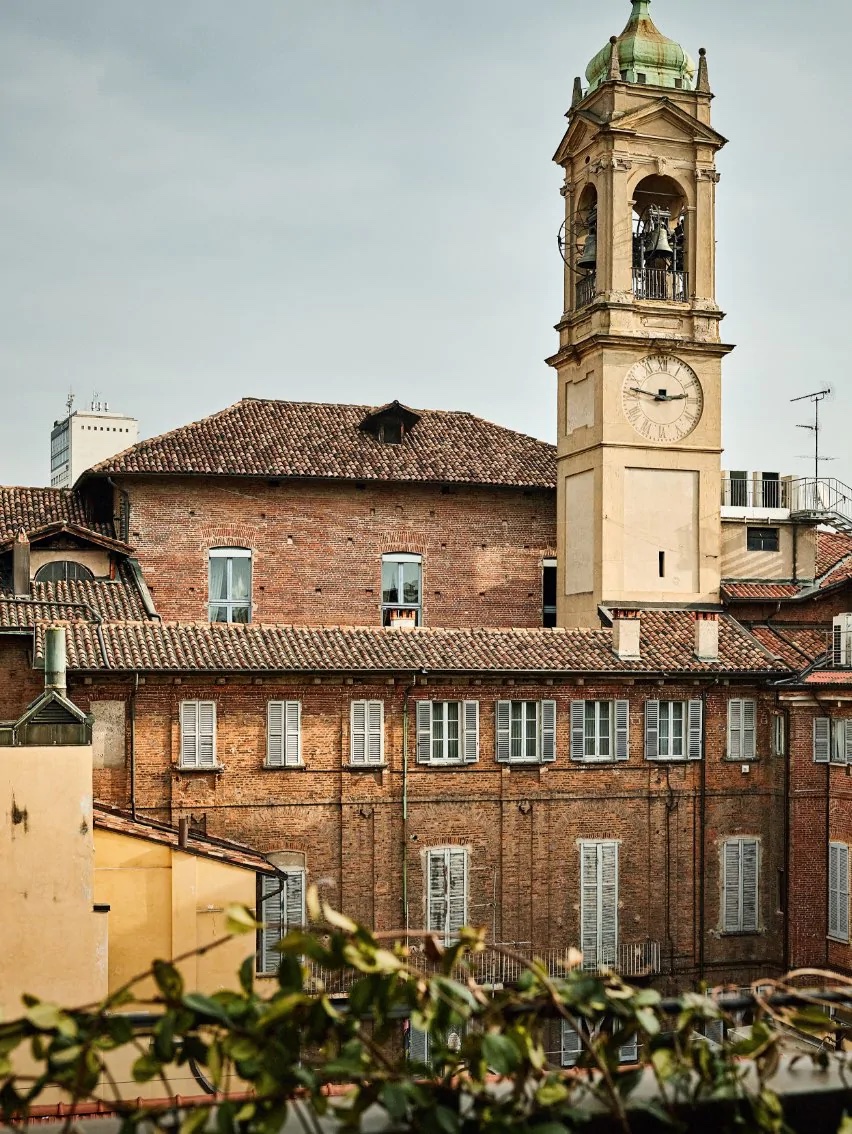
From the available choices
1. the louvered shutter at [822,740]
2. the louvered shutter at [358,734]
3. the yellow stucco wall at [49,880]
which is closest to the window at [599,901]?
the louvered shutter at [822,740]

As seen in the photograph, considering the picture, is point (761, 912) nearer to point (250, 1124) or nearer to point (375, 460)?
point (375, 460)

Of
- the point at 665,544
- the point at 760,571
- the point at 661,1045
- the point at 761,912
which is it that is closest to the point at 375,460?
the point at 665,544

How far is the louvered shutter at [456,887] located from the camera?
28.1m

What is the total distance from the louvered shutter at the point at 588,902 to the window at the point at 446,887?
2634mm

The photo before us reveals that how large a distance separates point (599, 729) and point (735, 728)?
3.31m

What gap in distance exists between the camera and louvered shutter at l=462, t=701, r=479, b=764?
28.6m

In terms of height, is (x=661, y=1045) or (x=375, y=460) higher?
(x=375, y=460)

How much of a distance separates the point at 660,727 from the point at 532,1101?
26788 millimetres

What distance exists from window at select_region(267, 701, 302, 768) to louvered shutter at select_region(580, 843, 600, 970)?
6.65m

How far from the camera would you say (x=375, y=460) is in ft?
117

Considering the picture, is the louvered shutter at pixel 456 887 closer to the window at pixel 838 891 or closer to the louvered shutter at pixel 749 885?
the louvered shutter at pixel 749 885

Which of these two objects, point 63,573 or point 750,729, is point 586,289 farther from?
point 63,573

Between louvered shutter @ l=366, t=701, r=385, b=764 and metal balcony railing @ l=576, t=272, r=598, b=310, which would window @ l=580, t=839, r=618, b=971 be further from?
metal balcony railing @ l=576, t=272, r=598, b=310

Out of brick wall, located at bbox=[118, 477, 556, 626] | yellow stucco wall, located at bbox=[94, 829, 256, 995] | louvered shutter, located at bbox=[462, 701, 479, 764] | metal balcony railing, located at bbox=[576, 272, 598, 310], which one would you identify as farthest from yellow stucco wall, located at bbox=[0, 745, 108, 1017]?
metal balcony railing, located at bbox=[576, 272, 598, 310]
